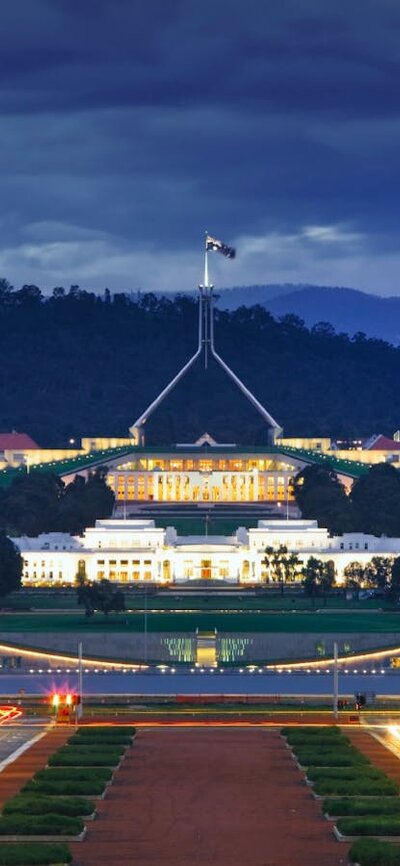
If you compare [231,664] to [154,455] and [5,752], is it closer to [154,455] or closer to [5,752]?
[5,752]

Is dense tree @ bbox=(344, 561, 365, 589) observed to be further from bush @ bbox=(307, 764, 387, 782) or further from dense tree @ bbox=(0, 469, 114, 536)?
bush @ bbox=(307, 764, 387, 782)

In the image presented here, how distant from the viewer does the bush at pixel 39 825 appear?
45156mm

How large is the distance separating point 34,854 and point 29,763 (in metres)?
12.1

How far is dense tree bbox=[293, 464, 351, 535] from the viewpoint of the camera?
12162cm

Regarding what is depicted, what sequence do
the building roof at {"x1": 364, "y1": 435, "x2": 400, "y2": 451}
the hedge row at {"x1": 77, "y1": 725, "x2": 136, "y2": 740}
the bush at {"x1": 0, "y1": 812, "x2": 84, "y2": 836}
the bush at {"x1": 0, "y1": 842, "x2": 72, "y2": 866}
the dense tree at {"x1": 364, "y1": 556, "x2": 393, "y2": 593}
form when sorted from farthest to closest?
the building roof at {"x1": 364, "y1": 435, "x2": 400, "y2": 451}
the dense tree at {"x1": 364, "y1": 556, "x2": 393, "y2": 593}
the hedge row at {"x1": 77, "y1": 725, "x2": 136, "y2": 740}
the bush at {"x1": 0, "y1": 812, "x2": 84, "y2": 836}
the bush at {"x1": 0, "y1": 842, "x2": 72, "y2": 866}

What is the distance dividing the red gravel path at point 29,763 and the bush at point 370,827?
6.34 metres

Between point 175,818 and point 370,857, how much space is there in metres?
6.62

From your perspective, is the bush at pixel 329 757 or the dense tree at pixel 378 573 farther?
the dense tree at pixel 378 573

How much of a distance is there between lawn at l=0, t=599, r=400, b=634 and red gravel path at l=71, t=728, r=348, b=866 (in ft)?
88.4

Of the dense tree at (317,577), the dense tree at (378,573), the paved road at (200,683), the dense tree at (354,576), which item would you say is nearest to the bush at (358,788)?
the paved road at (200,683)

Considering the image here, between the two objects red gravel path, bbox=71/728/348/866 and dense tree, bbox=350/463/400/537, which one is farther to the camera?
dense tree, bbox=350/463/400/537

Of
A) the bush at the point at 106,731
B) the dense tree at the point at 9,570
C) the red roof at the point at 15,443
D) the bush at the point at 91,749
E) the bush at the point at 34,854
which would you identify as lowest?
the bush at the point at 106,731

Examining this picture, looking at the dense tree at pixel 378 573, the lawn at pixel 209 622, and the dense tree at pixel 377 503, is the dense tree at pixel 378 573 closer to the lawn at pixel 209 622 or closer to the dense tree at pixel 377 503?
the lawn at pixel 209 622

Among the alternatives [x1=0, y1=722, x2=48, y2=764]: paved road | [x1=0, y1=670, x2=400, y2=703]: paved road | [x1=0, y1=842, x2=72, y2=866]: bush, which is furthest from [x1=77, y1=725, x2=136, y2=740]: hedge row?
[x1=0, y1=842, x2=72, y2=866]: bush
